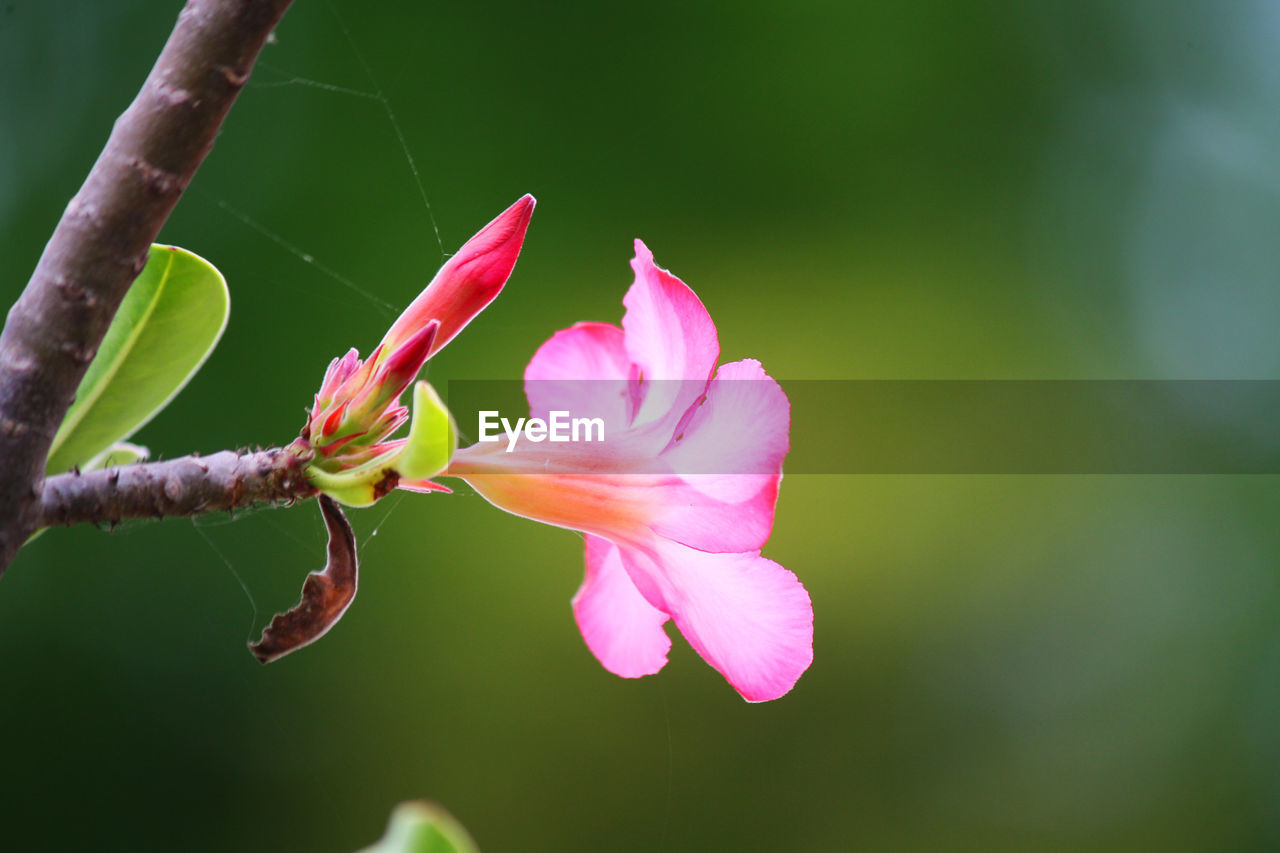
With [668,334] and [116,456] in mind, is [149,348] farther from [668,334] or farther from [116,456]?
[668,334]

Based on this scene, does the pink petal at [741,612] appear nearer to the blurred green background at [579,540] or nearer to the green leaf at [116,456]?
the green leaf at [116,456]

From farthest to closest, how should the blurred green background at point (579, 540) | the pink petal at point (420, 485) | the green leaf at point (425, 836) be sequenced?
the blurred green background at point (579, 540) → the pink petal at point (420, 485) → the green leaf at point (425, 836)

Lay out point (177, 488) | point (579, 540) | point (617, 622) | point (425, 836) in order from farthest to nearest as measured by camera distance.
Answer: point (579, 540) < point (617, 622) < point (177, 488) < point (425, 836)

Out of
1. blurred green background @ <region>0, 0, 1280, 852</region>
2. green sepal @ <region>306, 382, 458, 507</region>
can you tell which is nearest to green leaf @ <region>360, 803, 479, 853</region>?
green sepal @ <region>306, 382, 458, 507</region>

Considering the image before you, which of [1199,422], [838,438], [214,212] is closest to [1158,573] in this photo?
[1199,422]

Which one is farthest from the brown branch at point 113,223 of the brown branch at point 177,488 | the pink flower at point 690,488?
the pink flower at point 690,488

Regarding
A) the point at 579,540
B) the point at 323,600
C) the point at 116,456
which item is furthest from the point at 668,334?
the point at 579,540

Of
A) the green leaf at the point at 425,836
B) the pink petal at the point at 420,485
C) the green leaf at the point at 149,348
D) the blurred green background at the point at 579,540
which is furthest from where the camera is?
the blurred green background at the point at 579,540
